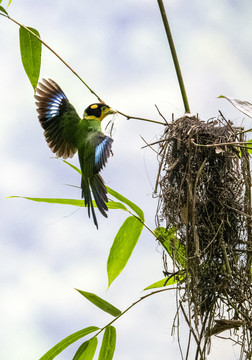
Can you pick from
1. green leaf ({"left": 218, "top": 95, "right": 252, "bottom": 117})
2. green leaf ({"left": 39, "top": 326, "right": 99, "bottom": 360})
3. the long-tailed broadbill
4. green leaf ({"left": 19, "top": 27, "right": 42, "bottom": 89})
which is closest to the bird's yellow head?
the long-tailed broadbill

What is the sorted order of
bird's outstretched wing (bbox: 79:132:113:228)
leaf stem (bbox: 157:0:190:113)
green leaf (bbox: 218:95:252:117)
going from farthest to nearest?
bird's outstretched wing (bbox: 79:132:113:228)
leaf stem (bbox: 157:0:190:113)
green leaf (bbox: 218:95:252:117)

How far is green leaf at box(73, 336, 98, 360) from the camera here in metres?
1.93

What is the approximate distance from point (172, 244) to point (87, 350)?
475mm

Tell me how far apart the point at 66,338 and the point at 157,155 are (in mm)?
685

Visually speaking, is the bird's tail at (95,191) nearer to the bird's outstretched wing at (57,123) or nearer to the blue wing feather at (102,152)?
the blue wing feather at (102,152)

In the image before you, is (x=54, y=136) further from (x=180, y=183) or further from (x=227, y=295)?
(x=227, y=295)

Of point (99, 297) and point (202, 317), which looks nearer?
point (202, 317)

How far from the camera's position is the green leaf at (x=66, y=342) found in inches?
74.4

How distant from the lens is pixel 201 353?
1.63 meters

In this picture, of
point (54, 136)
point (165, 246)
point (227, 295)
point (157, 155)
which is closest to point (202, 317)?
point (227, 295)

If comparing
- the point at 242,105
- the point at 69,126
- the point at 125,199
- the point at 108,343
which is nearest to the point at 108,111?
the point at 69,126

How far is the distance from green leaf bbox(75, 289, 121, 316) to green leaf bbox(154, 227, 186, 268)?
0.89 ft

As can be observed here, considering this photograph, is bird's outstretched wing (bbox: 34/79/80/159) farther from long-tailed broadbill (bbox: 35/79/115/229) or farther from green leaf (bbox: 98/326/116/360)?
green leaf (bbox: 98/326/116/360)

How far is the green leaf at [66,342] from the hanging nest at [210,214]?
38 centimetres
